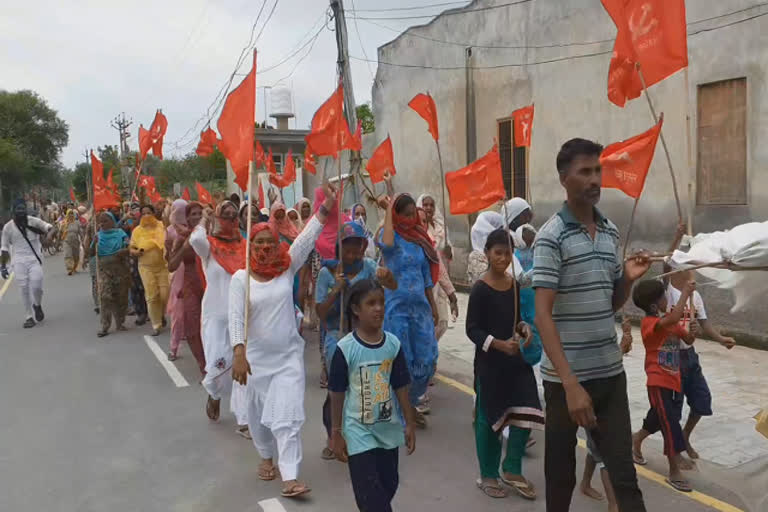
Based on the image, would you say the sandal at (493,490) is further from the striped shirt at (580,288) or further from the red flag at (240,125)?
the red flag at (240,125)

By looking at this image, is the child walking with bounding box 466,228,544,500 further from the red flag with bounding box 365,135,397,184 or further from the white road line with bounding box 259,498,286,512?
the red flag with bounding box 365,135,397,184

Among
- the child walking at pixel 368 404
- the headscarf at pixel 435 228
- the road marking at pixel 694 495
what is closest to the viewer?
the child walking at pixel 368 404

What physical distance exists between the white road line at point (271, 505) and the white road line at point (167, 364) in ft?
10.2

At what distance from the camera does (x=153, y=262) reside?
971cm

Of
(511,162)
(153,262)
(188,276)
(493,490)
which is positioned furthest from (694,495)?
(511,162)

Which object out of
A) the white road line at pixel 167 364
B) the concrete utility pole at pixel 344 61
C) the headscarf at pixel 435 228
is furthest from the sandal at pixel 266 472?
the concrete utility pole at pixel 344 61

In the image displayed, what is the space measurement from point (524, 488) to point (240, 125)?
114 inches

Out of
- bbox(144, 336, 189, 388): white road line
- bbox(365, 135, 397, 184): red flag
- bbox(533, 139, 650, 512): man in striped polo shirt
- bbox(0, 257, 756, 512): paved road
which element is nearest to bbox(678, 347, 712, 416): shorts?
bbox(0, 257, 756, 512): paved road

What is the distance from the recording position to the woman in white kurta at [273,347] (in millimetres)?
4227

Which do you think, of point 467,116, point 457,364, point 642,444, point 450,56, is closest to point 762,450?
point 642,444

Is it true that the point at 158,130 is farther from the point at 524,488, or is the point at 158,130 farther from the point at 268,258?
the point at 524,488

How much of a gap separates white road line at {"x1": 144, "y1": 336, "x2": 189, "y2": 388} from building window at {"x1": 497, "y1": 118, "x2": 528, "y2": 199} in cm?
640

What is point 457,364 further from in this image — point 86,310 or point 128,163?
point 128,163

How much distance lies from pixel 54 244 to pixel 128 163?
518 inches
